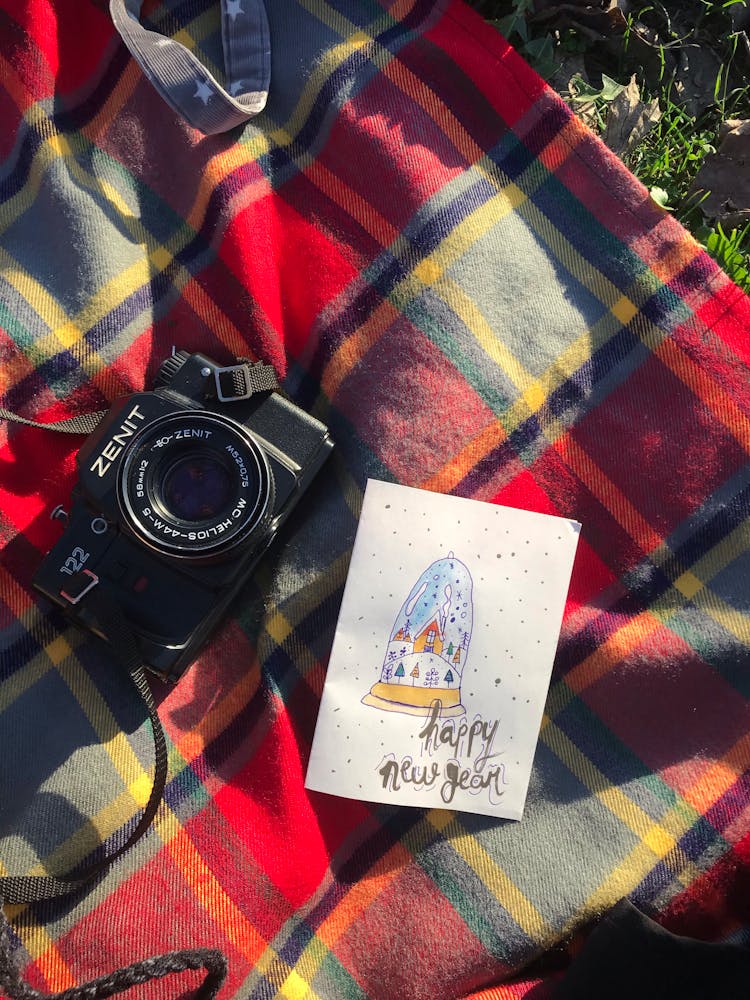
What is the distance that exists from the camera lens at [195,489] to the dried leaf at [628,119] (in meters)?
0.63

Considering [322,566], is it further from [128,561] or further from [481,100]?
[481,100]

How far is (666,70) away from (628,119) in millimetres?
116

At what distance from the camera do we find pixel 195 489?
2.88ft

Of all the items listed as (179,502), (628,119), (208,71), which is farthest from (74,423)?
(628,119)

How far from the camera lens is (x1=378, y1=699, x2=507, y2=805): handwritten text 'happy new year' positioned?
3.05ft

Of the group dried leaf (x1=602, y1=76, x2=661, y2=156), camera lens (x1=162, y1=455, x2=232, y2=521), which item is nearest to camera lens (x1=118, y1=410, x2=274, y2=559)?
camera lens (x1=162, y1=455, x2=232, y2=521)

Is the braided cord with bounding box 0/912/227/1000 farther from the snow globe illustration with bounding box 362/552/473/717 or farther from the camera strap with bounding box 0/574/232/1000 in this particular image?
the snow globe illustration with bounding box 362/552/473/717

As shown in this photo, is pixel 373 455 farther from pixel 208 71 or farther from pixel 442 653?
pixel 208 71

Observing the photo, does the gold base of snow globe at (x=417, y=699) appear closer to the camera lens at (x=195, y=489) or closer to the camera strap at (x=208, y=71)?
the camera lens at (x=195, y=489)

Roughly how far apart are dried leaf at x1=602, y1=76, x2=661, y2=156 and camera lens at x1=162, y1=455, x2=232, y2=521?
67cm

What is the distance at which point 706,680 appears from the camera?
3.02 feet

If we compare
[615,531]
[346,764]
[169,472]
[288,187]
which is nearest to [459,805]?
[346,764]

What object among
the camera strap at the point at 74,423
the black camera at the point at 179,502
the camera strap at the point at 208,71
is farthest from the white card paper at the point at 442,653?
the camera strap at the point at 208,71

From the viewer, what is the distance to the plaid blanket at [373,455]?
92 cm
